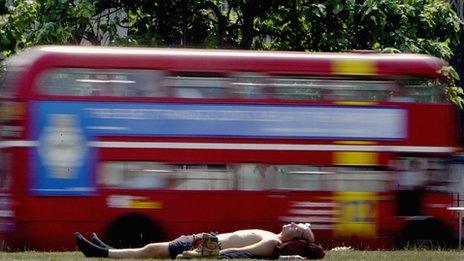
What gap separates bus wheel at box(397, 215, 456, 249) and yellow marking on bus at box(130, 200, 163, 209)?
13.0ft

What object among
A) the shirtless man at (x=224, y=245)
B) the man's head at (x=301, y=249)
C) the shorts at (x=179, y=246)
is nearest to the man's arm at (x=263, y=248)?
the shirtless man at (x=224, y=245)

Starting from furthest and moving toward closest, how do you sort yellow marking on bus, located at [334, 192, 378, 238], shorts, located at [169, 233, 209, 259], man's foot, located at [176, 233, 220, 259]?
yellow marking on bus, located at [334, 192, 378, 238]
shorts, located at [169, 233, 209, 259]
man's foot, located at [176, 233, 220, 259]

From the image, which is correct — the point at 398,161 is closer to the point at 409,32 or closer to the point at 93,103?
the point at 93,103

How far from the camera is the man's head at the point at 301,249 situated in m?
15.0

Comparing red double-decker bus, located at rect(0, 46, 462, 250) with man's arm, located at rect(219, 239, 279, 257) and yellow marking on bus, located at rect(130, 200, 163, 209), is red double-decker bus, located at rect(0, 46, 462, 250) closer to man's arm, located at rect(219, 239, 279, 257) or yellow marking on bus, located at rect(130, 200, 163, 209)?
yellow marking on bus, located at rect(130, 200, 163, 209)

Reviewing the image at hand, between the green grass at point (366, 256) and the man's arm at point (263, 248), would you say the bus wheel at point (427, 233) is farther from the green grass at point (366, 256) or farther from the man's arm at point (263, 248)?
the man's arm at point (263, 248)

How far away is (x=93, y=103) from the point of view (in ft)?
62.4

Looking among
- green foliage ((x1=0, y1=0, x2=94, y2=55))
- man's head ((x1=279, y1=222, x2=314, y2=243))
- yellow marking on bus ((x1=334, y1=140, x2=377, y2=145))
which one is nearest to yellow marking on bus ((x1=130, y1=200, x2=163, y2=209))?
yellow marking on bus ((x1=334, y1=140, x2=377, y2=145))

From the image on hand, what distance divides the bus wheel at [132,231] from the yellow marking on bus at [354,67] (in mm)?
3903

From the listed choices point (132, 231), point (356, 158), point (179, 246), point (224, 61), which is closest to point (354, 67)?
point (356, 158)

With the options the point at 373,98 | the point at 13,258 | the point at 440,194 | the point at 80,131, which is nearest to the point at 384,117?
the point at 373,98

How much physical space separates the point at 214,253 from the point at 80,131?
4805 mm

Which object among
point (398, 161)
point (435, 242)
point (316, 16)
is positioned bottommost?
point (435, 242)

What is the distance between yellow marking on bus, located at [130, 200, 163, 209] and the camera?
19.3 m
